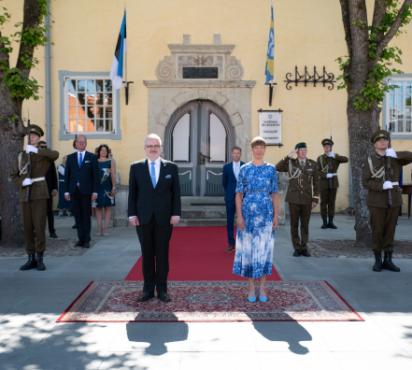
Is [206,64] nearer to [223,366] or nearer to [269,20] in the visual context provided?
[269,20]

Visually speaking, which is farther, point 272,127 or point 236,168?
point 272,127

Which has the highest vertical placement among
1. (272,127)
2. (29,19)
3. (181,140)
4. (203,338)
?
(29,19)

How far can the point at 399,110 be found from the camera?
15117mm

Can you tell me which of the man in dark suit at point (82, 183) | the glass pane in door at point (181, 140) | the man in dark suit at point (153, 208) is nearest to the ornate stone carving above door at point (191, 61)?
the glass pane in door at point (181, 140)

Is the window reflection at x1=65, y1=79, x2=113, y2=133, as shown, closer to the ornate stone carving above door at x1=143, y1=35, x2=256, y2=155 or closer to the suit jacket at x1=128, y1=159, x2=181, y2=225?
the ornate stone carving above door at x1=143, y1=35, x2=256, y2=155

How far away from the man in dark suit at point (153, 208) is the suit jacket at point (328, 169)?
23.0 feet

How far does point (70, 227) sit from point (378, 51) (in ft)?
24.5

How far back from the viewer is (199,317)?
5605 mm

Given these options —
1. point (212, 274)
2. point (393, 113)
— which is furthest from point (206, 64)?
point (212, 274)

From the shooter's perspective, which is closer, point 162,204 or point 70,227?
point 162,204

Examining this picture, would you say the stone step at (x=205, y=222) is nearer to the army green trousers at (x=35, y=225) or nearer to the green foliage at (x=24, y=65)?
the green foliage at (x=24, y=65)

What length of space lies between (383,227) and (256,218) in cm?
268

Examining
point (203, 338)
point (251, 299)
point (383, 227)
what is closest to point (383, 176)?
point (383, 227)

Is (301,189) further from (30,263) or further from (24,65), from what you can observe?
(24,65)
